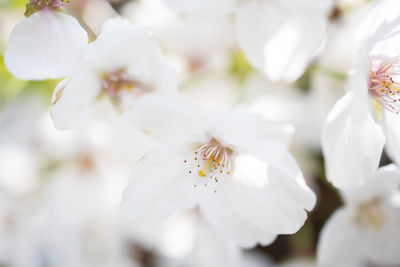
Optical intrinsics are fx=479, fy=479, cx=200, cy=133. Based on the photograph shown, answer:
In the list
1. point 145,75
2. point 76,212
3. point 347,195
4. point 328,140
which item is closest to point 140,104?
point 145,75

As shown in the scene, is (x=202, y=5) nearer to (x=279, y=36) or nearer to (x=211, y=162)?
(x=279, y=36)

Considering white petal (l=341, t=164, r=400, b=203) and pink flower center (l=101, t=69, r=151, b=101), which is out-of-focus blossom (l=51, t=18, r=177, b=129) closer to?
pink flower center (l=101, t=69, r=151, b=101)

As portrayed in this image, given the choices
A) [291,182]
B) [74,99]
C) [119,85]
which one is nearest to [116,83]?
[119,85]

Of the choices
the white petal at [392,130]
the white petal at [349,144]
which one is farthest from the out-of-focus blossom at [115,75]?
the white petal at [392,130]

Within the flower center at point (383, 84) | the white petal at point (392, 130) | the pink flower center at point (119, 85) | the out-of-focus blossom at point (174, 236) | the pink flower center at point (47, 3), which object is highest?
the pink flower center at point (47, 3)

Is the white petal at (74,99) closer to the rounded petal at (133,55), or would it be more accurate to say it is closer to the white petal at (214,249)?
the rounded petal at (133,55)
